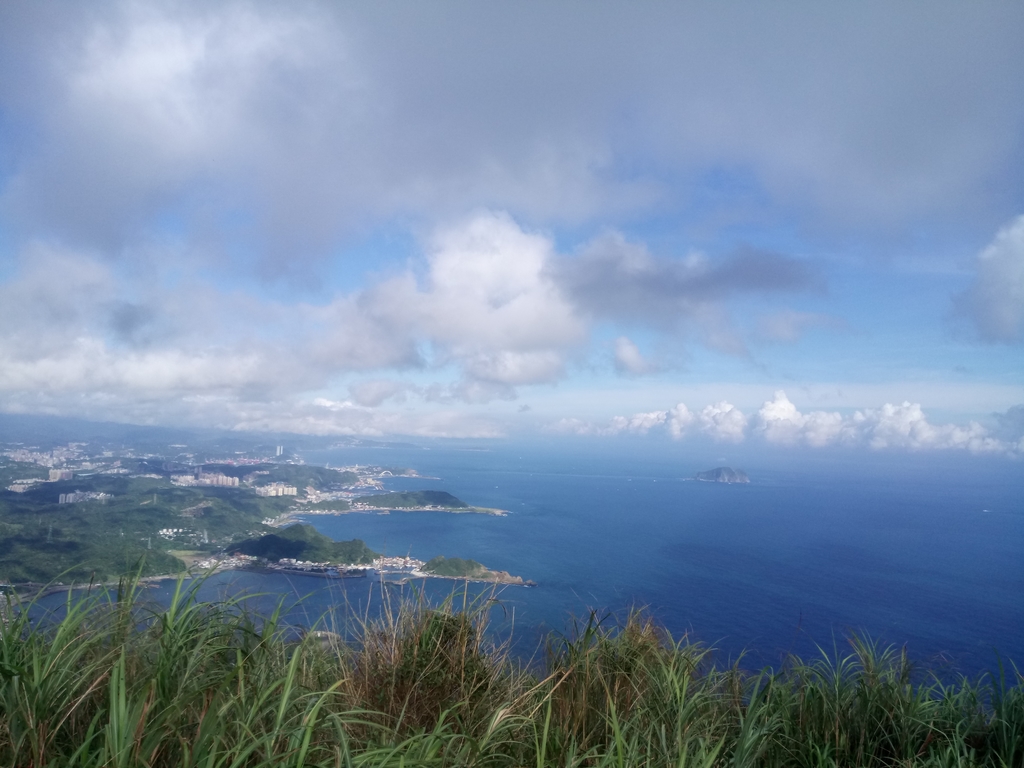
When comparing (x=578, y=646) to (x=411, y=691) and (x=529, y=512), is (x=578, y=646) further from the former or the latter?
(x=529, y=512)

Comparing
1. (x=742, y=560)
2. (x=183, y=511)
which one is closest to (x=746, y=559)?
(x=742, y=560)

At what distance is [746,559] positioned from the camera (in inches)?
744

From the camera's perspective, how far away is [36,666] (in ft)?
6.61

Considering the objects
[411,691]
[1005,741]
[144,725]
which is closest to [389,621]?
[411,691]

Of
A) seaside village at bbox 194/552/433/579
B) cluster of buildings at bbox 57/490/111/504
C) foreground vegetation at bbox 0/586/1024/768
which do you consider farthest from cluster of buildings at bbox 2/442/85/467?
foreground vegetation at bbox 0/586/1024/768

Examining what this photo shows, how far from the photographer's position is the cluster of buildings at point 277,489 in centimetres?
2416

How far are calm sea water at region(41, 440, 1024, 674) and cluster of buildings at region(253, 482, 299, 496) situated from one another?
15.4ft

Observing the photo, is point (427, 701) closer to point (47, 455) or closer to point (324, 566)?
A: point (324, 566)

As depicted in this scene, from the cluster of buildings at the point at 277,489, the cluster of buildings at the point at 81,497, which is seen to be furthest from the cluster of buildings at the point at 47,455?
the cluster of buildings at the point at 277,489

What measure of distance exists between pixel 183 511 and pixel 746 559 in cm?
1708

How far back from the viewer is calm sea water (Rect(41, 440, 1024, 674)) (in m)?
10.1

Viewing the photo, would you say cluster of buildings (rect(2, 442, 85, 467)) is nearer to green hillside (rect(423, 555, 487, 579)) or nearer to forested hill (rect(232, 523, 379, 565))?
forested hill (rect(232, 523, 379, 565))

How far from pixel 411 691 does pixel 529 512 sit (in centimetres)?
2496

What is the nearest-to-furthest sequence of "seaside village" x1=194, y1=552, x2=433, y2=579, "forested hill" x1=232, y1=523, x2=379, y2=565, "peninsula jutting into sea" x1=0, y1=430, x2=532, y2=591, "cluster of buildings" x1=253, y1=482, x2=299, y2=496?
"peninsula jutting into sea" x1=0, y1=430, x2=532, y2=591 → "seaside village" x1=194, y1=552, x2=433, y2=579 → "forested hill" x1=232, y1=523, x2=379, y2=565 → "cluster of buildings" x1=253, y1=482, x2=299, y2=496
